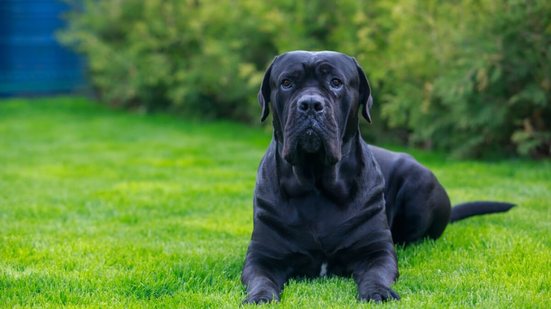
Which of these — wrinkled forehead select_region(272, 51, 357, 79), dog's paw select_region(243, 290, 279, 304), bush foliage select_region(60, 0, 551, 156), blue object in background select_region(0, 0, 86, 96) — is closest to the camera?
dog's paw select_region(243, 290, 279, 304)

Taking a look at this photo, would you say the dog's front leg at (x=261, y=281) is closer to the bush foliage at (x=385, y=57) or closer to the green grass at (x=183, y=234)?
the green grass at (x=183, y=234)

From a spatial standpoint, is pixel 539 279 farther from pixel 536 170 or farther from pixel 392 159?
pixel 536 170

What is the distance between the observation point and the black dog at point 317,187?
3.75m

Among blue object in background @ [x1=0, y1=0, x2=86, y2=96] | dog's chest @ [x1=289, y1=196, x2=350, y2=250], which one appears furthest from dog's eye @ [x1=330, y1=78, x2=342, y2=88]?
blue object in background @ [x1=0, y1=0, x2=86, y2=96]

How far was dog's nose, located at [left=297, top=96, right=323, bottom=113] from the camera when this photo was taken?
365 cm

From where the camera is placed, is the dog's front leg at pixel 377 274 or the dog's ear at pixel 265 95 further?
the dog's ear at pixel 265 95

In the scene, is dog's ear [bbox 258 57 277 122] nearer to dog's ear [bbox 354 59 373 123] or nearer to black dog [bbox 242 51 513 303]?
black dog [bbox 242 51 513 303]

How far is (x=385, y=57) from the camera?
907cm

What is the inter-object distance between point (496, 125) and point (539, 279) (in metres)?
4.30

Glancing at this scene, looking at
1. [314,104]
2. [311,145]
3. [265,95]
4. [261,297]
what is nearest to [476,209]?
[265,95]

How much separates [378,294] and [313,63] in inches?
45.2

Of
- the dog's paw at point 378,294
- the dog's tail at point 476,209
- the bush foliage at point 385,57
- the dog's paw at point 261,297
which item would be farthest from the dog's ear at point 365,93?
the bush foliage at point 385,57

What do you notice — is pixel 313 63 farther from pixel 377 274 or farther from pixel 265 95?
pixel 377 274

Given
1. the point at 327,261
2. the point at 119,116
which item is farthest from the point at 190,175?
the point at 119,116
